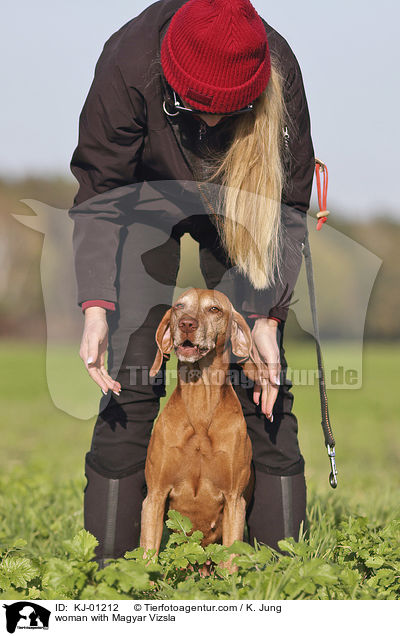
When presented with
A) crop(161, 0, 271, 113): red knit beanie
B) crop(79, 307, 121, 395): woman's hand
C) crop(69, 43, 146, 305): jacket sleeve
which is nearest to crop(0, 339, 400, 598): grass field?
crop(79, 307, 121, 395): woman's hand

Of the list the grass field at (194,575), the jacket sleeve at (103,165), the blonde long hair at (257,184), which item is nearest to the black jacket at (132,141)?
the jacket sleeve at (103,165)

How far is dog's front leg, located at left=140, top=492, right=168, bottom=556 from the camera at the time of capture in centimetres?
302

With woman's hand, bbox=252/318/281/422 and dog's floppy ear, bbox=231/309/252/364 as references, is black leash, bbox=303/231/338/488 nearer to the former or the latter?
woman's hand, bbox=252/318/281/422

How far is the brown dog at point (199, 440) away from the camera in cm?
303

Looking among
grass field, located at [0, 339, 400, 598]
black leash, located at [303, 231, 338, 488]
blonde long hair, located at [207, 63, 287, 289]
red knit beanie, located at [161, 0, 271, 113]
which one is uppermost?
red knit beanie, located at [161, 0, 271, 113]

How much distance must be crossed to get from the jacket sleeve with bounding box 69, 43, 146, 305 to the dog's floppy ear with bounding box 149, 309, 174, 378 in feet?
0.86

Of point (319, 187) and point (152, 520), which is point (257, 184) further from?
point (152, 520)

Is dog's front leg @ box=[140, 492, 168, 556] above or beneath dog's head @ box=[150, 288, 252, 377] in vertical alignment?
beneath

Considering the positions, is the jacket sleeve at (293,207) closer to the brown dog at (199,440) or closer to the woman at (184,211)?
the woman at (184,211)

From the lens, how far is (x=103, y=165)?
289cm

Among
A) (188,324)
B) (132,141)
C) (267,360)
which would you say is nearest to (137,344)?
(188,324)

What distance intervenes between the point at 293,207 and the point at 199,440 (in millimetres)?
1090

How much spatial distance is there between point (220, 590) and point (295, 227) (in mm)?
1524
